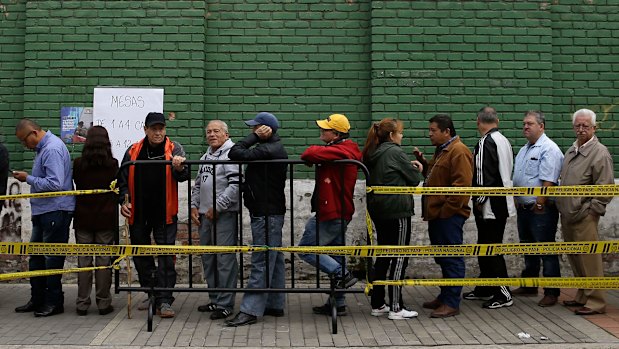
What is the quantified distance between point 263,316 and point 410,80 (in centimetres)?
356

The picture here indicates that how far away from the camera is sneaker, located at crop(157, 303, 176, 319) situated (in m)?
6.65

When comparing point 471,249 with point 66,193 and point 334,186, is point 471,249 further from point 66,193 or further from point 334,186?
point 66,193

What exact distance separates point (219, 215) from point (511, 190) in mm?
2728

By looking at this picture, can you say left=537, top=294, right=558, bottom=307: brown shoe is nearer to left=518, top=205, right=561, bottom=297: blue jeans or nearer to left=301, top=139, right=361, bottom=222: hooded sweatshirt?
left=518, top=205, right=561, bottom=297: blue jeans

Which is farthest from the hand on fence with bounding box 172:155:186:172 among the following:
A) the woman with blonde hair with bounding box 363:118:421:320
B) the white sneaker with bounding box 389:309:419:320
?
the white sneaker with bounding box 389:309:419:320

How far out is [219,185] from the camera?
22.0ft

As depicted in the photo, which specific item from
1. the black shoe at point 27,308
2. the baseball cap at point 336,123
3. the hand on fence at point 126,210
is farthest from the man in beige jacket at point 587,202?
the black shoe at point 27,308

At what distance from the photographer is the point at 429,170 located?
7.15m

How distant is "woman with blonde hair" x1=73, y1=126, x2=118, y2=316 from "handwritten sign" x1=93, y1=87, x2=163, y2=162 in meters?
1.64

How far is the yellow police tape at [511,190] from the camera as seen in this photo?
6.32m

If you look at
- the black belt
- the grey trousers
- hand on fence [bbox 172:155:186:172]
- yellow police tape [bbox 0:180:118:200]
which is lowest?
the grey trousers

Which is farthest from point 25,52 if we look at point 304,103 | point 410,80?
point 410,80

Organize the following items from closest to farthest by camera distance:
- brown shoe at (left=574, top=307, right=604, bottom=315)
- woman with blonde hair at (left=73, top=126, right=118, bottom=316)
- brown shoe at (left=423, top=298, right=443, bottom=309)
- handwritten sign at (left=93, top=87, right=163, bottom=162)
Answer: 1. brown shoe at (left=574, top=307, right=604, bottom=315)
2. woman with blonde hair at (left=73, top=126, right=118, bottom=316)
3. brown shoe at (left=423, top=298, right=443, bottom=309)
4. handwritten sign at (left=93, top=87, right=163, bottom=162)

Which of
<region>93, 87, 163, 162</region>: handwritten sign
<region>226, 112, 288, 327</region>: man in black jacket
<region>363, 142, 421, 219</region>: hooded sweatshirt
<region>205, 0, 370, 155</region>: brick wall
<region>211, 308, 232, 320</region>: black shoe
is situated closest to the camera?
<region>226, 112, 288, 327</region>: man in black jacket
